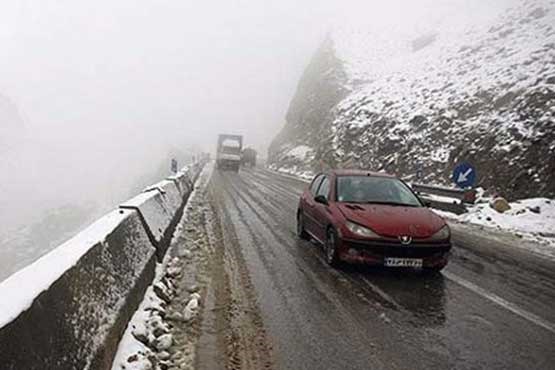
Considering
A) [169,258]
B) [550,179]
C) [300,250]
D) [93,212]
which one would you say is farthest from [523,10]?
[93,212]

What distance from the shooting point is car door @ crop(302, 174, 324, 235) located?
9344mm

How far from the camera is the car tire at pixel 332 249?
7500mm

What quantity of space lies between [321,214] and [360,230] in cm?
150

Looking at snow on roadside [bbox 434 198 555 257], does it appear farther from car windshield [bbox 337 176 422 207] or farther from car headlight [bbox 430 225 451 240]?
car headlight [bbox 430 225 451 240]

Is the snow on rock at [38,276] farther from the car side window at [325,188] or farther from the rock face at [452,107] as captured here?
the rock face at [452,107]

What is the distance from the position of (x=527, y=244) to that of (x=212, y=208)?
8197mm

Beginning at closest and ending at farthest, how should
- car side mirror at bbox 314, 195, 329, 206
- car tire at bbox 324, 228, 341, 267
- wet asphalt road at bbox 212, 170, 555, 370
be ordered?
1. wet asphalt road at bbox 212, 170, 555, 370
2. car tire at bbox 324, 228, 341, 267
3. car side mirror at bbox 314, 195, 329, 206

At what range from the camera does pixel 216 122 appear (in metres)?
Result: 128

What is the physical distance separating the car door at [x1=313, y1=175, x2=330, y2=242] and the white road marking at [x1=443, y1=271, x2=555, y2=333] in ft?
6.73

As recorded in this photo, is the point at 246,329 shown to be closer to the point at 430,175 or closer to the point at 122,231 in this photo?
the point at 122,231

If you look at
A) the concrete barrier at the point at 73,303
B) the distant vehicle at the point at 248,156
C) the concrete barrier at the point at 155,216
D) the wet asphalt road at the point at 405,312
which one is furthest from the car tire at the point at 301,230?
the distant vehicle at the point at 248,156

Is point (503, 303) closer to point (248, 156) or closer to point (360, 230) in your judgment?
point (360, 230)

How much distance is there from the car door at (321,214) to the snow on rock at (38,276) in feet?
14.7

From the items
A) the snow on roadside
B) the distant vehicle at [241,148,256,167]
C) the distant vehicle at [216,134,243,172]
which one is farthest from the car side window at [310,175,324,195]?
the distant vehicle at [241,148,256,167]
